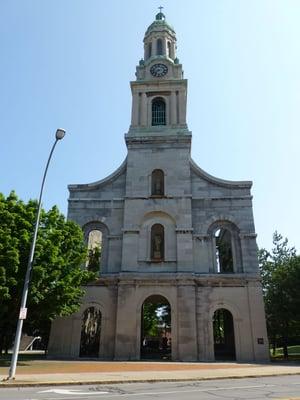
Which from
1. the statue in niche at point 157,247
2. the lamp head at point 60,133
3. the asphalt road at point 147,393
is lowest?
the asphalt road at point 147,393

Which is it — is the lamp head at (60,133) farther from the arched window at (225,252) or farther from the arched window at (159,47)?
the arched window at (159,47)

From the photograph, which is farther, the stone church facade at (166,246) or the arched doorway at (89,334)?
the arched doorway at (89,334)

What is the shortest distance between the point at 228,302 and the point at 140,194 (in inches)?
442

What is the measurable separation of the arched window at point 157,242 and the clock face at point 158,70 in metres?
16.4

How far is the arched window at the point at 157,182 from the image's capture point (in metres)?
31.0

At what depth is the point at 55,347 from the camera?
25.4 meters

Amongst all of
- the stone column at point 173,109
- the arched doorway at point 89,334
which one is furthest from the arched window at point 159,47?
the arched doorway at point 89,334

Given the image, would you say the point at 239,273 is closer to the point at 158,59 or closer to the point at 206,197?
the point at 206,197

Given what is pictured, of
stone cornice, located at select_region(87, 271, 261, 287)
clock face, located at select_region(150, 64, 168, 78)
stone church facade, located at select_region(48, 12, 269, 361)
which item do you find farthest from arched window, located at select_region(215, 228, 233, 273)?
clock face, located at select_region(150, 64, 168, 78)

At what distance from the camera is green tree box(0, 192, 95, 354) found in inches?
737

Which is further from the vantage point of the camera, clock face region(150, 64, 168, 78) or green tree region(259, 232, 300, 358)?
clock face region(150, 64, 168, 78)

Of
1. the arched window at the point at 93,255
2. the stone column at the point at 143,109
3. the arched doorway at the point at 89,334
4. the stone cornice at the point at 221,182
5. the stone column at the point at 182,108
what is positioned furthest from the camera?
the stone column at the point at 143,109

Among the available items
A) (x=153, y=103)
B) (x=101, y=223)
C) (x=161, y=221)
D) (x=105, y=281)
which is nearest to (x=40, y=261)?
(x=105, y=281)

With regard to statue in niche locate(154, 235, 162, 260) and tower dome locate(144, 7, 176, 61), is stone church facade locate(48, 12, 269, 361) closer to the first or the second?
statue in niche locate(154, 235, 162, 260)
